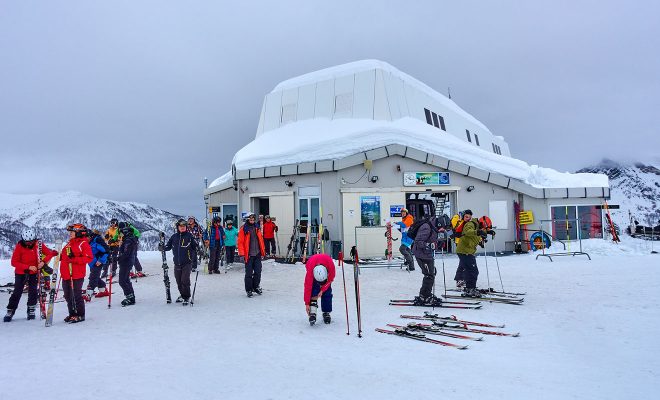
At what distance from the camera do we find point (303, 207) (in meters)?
17.9

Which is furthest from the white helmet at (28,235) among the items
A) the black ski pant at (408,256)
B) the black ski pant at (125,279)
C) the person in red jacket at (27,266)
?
the black ski pant at (408,256)

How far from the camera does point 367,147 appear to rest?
1791cm

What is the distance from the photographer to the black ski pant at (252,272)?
941 centimetres

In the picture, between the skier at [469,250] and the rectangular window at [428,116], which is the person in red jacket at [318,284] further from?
the rectangular window at [428,116]

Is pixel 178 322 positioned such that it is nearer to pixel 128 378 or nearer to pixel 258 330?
pixel 258 330

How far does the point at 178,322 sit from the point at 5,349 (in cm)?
238

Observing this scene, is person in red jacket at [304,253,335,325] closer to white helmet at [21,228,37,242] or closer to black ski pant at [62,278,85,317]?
black ski pant at [62,278,85,317]

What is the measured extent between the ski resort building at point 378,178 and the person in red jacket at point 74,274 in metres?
10.3

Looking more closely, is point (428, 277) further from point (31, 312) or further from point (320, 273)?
point (31, 312)

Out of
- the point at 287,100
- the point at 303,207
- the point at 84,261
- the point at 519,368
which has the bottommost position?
the point at 519,368

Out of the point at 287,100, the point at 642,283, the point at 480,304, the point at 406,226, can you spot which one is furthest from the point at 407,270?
the point at 287,100

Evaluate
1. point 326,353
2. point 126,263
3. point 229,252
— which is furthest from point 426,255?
point 229,252

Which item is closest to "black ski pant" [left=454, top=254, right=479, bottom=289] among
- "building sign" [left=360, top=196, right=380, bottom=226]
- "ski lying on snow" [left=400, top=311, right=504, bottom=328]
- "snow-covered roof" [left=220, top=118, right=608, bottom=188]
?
"ski lying on snow" [left=400, top=311, right=504, bottom=328]

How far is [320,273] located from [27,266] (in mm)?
5751
